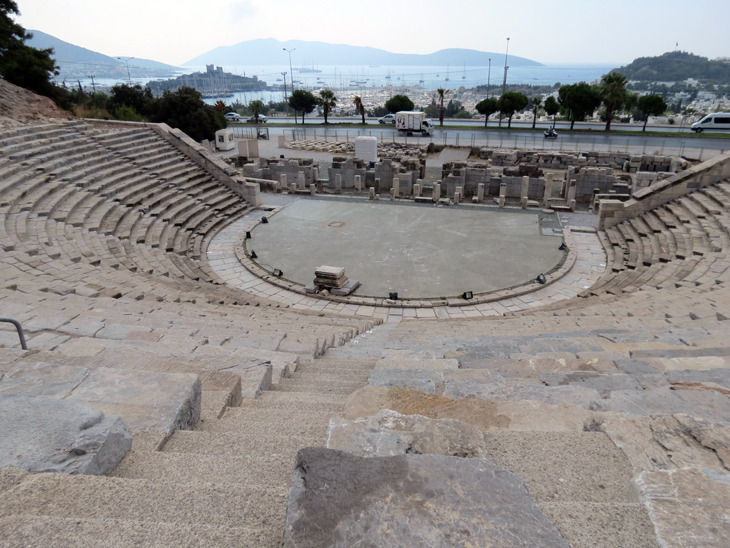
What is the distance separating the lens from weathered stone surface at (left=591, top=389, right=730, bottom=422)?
418 cm

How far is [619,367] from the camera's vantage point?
6.19 metres

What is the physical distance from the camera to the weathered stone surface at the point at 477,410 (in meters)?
3.71

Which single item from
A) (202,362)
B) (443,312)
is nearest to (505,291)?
(443,312)

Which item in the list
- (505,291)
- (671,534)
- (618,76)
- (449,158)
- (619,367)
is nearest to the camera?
(671,534)

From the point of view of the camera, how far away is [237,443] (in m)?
3.50

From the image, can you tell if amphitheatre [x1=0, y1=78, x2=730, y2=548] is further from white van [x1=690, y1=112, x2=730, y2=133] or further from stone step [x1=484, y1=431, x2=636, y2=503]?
white van [x1=690, y1=112, x2=730, y2=133]

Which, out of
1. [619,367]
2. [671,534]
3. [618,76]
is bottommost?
[619,367]

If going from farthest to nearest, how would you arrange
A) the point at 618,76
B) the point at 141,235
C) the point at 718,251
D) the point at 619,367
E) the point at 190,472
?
1. the point at 618,76
2. the point at 141,235
3. the point at 718,251
4. the point at 619,367
5. the point at 190,472

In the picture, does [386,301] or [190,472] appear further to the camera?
[386,301]

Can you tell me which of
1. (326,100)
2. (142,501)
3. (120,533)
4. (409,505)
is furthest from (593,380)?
(326,100)

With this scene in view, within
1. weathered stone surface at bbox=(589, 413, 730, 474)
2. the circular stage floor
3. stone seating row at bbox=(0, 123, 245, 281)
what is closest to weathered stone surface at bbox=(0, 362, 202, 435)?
weathered stone surface at bbox=(589, 413, 730, 474)

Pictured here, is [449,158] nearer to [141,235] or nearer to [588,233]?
[588,233]

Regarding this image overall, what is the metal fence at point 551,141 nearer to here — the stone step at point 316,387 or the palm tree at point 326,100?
the palm tree at point 326,100

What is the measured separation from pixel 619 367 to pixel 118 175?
21.0 m
